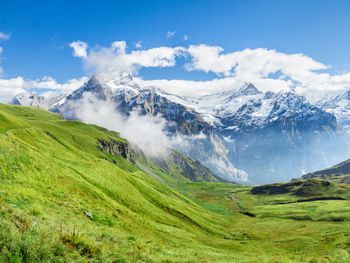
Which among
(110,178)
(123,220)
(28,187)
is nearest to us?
(28,187)

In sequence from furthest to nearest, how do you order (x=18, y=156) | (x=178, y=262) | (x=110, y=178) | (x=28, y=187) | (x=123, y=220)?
(x=110, y=178)
(x=123, y=220)
(x=18, y=156)
(x=28, y=187)
(x=178, y=262)

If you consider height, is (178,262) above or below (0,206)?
below

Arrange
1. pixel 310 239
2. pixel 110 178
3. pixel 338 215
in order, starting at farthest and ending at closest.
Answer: pixel 338 215 → pixel 310 239 → pixel 110 178

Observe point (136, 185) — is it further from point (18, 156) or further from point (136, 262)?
point (136, 262)

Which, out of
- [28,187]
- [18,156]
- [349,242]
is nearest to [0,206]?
[28,187]

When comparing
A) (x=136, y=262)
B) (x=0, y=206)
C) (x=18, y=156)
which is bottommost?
(x=136, y=262)

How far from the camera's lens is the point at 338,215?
617ft

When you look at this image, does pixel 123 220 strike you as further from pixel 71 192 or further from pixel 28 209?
pixel 28 209

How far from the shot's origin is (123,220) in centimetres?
5812

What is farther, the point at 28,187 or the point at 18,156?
the point at 18,156

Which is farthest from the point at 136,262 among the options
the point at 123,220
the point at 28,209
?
the point at 123,220

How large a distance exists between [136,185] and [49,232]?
282 ft

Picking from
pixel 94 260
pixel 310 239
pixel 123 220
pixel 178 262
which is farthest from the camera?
pixel 310 239

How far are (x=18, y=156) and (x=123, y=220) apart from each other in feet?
55.4
